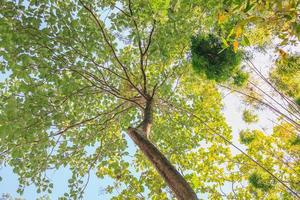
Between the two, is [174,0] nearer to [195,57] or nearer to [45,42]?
[195,57]

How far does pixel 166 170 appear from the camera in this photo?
12.0ft

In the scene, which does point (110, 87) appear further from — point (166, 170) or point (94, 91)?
point (166, 170)

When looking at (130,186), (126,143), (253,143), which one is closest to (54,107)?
(126,143)

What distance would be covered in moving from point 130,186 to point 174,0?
3.77 metres

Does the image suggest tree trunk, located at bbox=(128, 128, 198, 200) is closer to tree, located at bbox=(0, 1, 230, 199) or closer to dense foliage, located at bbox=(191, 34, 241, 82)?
tree, located at bbox=(0, 1, 230, 199)

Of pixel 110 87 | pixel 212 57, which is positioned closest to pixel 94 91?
pixel 110 87

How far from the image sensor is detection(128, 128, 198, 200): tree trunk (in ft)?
11.1

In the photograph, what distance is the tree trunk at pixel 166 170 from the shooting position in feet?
11.1

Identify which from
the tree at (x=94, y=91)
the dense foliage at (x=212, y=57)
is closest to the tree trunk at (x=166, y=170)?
the tree at (x=94, y=91)

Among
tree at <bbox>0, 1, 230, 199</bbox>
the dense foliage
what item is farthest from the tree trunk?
the dense foliage

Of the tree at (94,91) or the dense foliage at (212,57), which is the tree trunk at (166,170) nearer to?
the tree at (94,91)

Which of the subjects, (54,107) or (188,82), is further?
(188,82)

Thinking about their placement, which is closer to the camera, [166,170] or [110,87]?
[166,170]

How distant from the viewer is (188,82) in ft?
20.5
